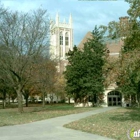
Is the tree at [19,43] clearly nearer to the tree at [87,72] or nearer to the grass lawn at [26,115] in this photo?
the grass lawn at [26,115]

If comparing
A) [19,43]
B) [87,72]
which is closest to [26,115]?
[19,43]

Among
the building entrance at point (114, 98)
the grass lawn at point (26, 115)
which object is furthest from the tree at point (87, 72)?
the grass lawn at point (26, 115)

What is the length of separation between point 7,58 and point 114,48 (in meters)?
37.4

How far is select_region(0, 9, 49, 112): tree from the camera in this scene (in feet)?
92.6

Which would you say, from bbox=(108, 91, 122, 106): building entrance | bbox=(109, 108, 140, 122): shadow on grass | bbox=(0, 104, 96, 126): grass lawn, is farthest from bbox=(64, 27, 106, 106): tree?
bbox=(109, 108, 140, 122): shadow on grass

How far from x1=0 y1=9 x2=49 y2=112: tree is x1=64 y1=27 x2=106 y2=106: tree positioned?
19793 mm

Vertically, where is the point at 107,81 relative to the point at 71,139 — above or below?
above

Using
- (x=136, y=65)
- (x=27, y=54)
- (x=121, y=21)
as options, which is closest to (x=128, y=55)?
(x=136, y=65)

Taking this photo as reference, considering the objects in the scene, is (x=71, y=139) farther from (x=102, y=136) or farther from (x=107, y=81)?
(x=107, y=81)

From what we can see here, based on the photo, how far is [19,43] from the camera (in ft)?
94.1

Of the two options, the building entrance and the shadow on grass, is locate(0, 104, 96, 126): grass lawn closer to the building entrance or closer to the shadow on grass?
the shadow on grass

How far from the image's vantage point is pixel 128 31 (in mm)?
14742

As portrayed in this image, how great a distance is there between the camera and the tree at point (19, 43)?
28.2 m

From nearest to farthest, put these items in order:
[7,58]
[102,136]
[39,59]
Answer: [102,136], [7,58], [39,59]
